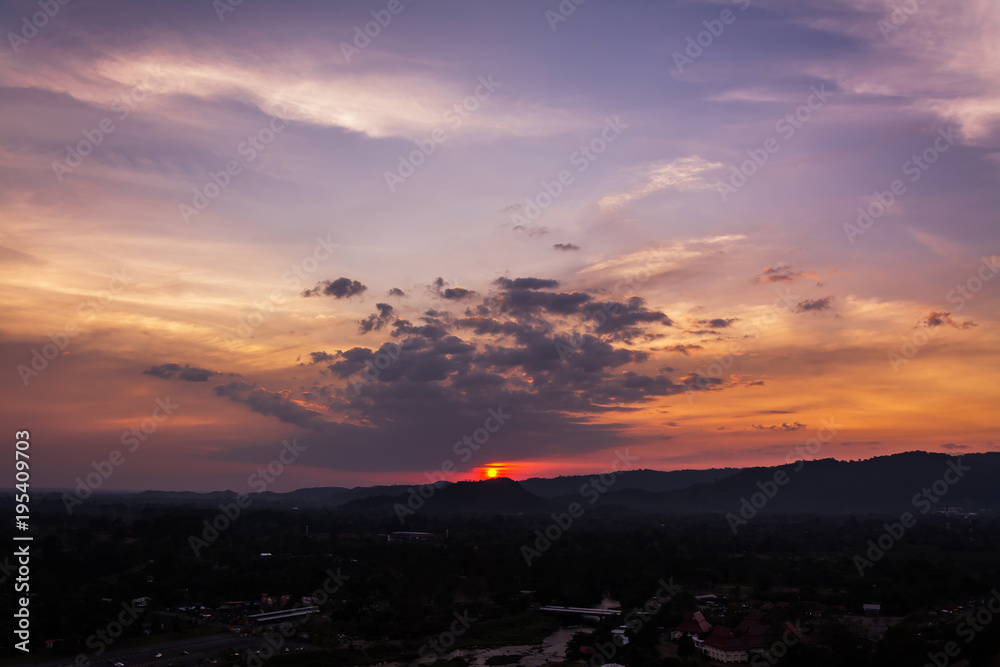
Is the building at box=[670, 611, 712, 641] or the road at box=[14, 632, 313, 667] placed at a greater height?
the building at box=[670, 611, 712, 641]

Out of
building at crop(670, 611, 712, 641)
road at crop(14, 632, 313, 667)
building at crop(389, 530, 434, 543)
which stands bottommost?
building at crop(389, 530, 434, 543)

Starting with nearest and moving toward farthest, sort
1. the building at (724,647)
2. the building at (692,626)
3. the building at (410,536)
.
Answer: the building at (724,647), the building at (692,626), the building at (410,536)

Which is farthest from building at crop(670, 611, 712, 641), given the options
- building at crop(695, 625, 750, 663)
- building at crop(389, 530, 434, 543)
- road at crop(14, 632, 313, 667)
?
building at crop(389, 530, 434, 543)

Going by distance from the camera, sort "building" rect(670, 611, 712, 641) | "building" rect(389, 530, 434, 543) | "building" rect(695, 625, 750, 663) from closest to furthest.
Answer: "building" rect(695, 625, 750, 663) → "building" rect(670, 611, 712, 641) → "building" rect(389, 530, 434, 543)

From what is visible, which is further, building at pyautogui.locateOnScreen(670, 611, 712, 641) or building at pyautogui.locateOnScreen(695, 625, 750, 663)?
building at pyautogui.locateOnScreen(670, 611, 712, 641)

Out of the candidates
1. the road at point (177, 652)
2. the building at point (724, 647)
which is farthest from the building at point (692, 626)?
the road at point (177, 652)

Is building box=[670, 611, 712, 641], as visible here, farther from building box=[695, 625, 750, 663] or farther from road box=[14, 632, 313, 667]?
road box=[14, 632, 313, 667]

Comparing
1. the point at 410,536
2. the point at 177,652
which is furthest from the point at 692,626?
the point at 410,536

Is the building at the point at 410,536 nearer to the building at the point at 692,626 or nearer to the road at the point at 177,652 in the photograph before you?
the road at the point at 177,652

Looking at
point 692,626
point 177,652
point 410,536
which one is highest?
point 692,626

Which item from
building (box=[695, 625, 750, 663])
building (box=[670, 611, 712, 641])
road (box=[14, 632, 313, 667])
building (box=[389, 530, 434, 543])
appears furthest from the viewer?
building (box=[389, 530, 434, 543])

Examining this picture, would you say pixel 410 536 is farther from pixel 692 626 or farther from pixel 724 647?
pixel 724 647
